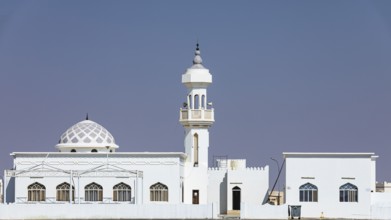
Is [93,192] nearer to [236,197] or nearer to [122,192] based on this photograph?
[122,192]

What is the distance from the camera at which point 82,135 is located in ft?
266

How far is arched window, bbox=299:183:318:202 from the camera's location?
76.2m

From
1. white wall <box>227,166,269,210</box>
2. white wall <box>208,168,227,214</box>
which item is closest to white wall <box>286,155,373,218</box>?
white wall <box>227,166,269,210</box>

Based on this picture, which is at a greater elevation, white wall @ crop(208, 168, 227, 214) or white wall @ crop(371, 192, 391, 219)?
white wall @ crop(208, 168, 227, 214)

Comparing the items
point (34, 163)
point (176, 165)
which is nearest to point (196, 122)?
point (176, 165)

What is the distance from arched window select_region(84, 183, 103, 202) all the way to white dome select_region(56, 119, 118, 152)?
509cm

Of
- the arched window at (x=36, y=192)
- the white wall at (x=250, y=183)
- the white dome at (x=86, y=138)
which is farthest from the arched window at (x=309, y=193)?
the arched window at (x=36, y=192)

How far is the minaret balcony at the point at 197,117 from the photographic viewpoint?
270 ft

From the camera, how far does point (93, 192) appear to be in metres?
76.0

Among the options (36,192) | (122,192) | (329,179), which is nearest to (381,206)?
(329,179)

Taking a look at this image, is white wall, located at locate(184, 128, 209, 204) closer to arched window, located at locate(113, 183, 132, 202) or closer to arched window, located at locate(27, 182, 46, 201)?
arched window, located at locate(113, 183, 132, 202)

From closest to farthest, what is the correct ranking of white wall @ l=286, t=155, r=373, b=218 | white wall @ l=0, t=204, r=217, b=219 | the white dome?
white wall @ l=0, t=204, r=217, b=219 → white wall @ l=286, t=155, r=373, b=218 → the white dome

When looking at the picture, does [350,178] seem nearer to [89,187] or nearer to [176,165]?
[176,165]

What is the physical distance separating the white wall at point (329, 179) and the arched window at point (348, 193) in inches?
8.0
